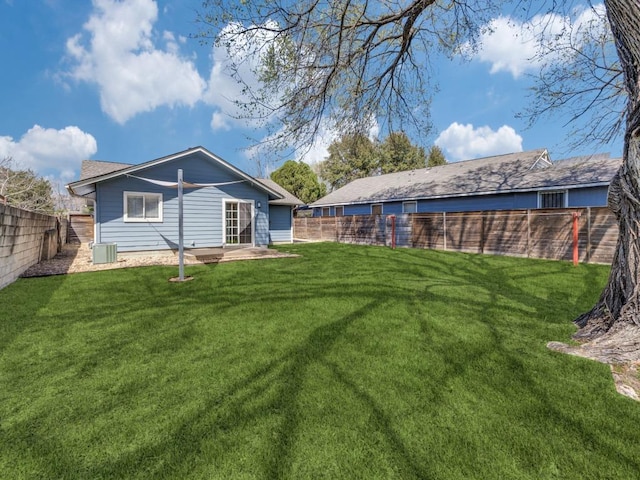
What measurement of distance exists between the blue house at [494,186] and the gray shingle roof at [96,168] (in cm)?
1523

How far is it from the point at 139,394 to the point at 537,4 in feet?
27.3

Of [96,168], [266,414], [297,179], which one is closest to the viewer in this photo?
[266,414]

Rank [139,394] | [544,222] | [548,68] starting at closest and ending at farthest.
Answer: [139,394]
[548,68]
[544,222]

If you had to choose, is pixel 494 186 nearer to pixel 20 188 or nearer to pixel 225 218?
pixel 225 218

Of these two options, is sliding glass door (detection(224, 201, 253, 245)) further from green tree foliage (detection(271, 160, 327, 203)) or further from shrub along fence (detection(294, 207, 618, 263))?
green tree foliage (detection(271, 160, 327, 203))

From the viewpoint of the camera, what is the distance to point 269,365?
279 cm

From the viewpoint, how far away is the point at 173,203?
445 inches

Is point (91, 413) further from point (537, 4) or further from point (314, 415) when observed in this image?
point (537, 4)

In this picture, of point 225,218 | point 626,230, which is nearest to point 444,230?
point 225,218

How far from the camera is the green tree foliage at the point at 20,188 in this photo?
1597cm

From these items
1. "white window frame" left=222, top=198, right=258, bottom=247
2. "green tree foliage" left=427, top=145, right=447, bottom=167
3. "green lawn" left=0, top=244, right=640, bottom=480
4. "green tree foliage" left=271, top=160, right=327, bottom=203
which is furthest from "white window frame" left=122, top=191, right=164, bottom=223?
"green tree foliage" left=427, top=145, right=447, bottom=167

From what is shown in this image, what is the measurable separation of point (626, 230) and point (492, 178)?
15.6 m

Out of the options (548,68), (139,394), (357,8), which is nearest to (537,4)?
(548,68)

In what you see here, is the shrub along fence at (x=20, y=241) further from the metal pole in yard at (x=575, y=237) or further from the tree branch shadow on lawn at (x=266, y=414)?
the metal pole in yard at (x=575, y=237)
